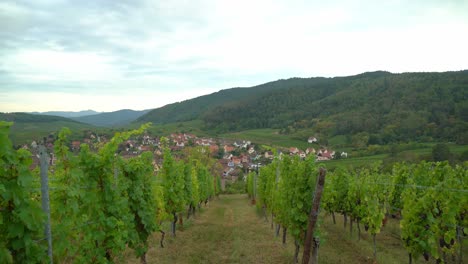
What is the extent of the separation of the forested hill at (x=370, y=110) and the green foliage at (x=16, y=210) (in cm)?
6627

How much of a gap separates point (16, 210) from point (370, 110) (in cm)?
9843

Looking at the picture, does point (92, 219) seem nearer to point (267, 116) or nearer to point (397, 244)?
point (397, 244)

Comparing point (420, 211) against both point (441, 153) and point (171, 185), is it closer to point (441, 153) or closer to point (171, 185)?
point (171, 185)

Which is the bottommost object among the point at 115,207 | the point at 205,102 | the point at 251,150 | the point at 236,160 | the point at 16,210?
the point at 236,160

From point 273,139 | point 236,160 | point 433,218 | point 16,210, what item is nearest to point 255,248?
point 433,218

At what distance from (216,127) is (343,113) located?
46.6 metres

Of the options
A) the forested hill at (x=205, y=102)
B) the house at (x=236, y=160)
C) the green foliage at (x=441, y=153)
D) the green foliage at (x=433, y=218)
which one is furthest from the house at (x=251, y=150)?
the forested hill at (x=205, y=102)

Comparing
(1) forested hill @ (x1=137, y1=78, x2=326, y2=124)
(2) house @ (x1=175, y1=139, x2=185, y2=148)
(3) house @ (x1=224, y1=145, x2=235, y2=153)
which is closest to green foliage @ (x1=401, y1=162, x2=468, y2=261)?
(2) house @ (x1=175, y1=139, x2=185, y2=148)

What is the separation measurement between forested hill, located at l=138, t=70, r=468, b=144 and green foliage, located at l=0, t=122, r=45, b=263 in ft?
217

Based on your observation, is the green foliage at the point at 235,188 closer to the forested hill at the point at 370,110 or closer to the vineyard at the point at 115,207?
the vineyard at the point at 115,207

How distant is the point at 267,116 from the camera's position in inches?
4946

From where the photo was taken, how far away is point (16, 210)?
3273 mm

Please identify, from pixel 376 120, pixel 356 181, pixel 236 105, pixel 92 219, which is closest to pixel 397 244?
pixel 356 181

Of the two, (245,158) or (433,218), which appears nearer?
(433,218)
